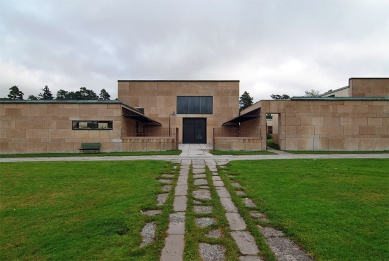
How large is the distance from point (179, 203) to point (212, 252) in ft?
7.97

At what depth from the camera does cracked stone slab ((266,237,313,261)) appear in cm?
331

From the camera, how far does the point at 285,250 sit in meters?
3.52

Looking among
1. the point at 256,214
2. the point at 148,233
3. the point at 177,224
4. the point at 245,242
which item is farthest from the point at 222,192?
the point at 148,233

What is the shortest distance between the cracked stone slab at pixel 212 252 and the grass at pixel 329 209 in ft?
3.65

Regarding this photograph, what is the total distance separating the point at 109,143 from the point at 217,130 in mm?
14024

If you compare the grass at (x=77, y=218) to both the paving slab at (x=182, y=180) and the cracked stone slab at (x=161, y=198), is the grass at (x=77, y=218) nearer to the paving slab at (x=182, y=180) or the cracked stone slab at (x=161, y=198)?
the cracked stone slab at (x=161, y=198)

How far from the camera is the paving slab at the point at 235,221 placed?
14.3ft

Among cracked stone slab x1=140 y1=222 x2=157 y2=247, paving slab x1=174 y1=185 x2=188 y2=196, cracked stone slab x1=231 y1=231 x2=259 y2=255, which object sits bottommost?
cracked stone slab x1=231 y1=231 x2=259 y2=255

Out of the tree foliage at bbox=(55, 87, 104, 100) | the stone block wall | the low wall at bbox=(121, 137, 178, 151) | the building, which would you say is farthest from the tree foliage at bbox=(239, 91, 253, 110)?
the stone block wall

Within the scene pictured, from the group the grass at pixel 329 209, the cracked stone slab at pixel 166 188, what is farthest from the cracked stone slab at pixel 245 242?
the cracked stone slab at pixel 166 188

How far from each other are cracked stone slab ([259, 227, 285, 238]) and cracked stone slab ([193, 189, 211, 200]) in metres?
2.16

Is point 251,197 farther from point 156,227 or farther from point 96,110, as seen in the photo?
point 96,110

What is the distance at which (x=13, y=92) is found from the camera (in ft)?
226

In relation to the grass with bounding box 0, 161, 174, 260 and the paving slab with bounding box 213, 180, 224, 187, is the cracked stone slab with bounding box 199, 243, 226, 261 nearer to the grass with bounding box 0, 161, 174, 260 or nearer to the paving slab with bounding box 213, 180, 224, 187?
the grass with bounding box 0, 161, 174, 260
